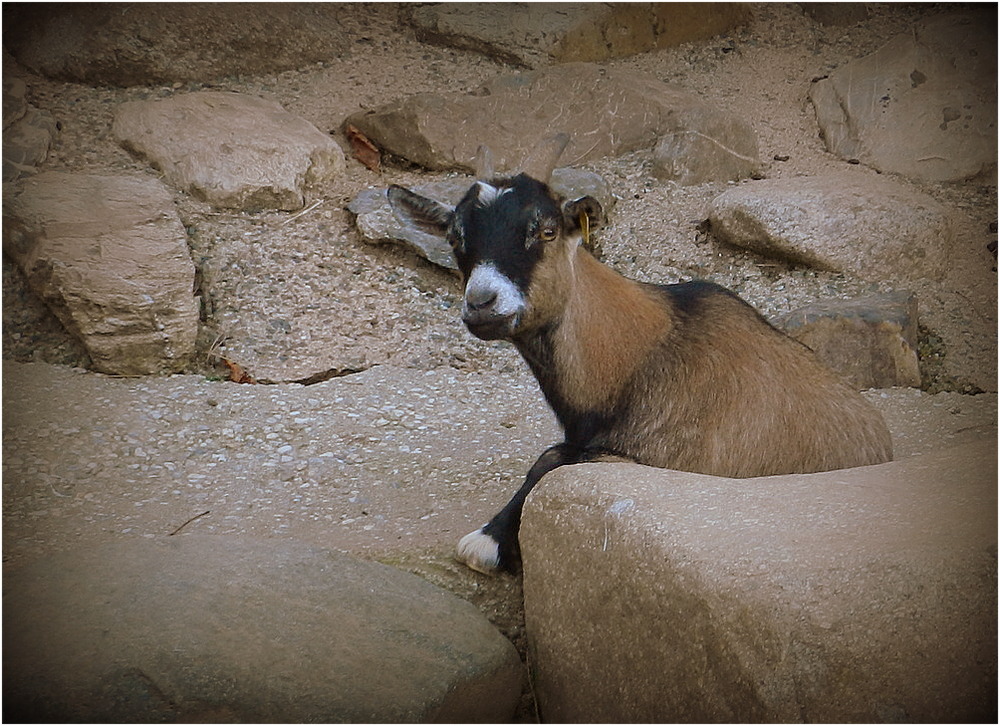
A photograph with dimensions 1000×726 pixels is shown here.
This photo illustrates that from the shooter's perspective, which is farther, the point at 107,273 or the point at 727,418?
the point at 107,273

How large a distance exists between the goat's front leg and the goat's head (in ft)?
1.99

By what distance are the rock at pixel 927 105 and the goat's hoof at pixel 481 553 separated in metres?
5.03

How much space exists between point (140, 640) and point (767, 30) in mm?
7444

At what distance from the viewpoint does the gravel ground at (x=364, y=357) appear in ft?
15.4

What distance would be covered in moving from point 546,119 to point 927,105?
287cm

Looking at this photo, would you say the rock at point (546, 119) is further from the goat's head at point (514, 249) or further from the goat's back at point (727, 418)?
the goat's back at point (727, 418)

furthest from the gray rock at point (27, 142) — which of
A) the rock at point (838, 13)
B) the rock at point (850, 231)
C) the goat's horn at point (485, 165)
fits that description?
the rock at point (838, 13)

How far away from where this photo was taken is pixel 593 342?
4324 mm

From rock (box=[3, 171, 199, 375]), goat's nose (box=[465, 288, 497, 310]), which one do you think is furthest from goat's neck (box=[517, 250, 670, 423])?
rock (box=[3, 171, 199, 375])

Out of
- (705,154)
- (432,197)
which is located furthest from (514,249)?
(705,154)

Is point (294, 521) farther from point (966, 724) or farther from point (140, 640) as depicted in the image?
point (966, 724)

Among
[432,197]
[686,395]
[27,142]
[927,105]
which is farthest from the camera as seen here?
[927,105]

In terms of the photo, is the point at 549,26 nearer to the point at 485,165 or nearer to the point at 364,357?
the point at 364,357

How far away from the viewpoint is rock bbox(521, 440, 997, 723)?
270 cm
